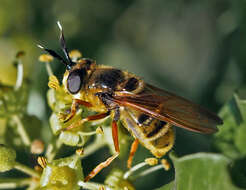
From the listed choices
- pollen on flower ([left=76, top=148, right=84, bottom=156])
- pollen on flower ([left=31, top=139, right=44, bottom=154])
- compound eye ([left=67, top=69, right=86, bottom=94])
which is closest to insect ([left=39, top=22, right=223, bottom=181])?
compound eye ([left=67, top=69, right=86, bottom=94])

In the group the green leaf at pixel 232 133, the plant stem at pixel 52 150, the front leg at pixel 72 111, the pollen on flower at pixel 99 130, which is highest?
the front leg at pixel 72 111

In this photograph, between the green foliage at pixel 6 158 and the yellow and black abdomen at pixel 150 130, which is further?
the yellow and black abdomen at pixel 150 130

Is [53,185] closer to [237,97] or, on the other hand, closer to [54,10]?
[237,97]

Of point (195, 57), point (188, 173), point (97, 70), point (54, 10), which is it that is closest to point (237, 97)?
point (188, 173)

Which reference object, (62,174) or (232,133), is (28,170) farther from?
(232,133)

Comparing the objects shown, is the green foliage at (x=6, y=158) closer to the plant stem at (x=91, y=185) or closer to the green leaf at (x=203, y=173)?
the plant stem at (x=91, y=185)

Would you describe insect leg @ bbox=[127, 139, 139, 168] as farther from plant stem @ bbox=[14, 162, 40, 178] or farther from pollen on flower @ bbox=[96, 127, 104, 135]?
plant stem @ bbox=[14, 162, 40, 178]

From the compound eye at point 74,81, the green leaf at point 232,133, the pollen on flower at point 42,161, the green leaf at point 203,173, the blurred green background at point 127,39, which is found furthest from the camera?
the blurred green background at point 127,39

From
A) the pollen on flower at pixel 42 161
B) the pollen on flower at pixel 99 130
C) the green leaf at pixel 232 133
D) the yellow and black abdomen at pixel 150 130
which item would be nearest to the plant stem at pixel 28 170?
the pollen on flower at pixel 42 161
